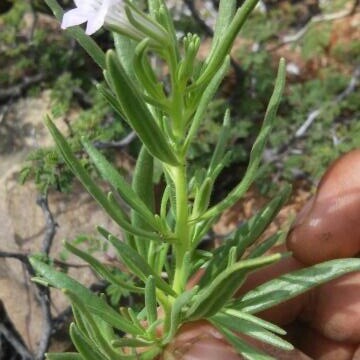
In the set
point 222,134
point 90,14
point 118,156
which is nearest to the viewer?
point 90,14

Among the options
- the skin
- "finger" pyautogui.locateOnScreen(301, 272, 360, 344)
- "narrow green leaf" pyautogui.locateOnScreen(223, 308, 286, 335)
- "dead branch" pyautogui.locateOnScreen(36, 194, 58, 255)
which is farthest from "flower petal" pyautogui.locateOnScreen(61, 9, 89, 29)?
"dead branch" pyautogui.locateOnScreen(36, 194, 58, 255)

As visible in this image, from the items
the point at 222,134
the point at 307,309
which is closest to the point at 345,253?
the point at 307,309

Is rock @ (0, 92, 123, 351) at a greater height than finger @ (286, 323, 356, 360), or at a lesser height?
greater

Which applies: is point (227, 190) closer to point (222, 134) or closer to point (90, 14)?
point (222, 134)

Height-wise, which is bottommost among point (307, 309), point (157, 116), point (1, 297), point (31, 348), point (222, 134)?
point (307, 309)

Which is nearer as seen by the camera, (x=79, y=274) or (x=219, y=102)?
(x=79, y=274)

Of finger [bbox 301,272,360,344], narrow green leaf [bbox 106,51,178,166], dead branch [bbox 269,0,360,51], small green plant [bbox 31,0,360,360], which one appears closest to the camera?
narrow green leaf [bbox 106,51,178,166]

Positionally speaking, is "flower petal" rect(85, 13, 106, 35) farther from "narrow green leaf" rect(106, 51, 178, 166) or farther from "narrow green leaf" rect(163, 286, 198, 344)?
"narrow green leaf" rect(163, 286, 198, 344)

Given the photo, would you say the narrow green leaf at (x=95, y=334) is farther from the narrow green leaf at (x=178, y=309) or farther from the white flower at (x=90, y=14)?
the white flower at (x=90, y=14)
